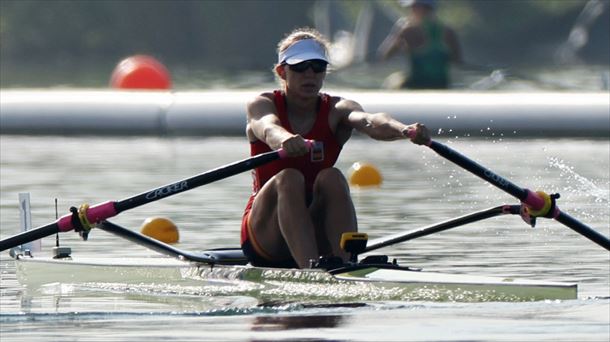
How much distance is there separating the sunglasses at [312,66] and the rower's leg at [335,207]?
22.0 inches

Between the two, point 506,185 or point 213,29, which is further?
point 213,29

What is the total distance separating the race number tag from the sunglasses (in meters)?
0.39

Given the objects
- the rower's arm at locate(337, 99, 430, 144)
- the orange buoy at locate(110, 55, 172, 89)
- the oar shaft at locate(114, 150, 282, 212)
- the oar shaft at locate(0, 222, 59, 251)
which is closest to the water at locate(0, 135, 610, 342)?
the oar shaft at locate(0, 222, 59, 251)

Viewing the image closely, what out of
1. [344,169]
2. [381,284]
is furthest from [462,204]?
[381,284]

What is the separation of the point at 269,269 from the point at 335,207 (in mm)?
461

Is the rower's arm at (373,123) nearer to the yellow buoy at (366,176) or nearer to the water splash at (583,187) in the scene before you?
the water splash at (583,187)

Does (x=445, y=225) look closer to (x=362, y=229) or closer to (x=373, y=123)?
(x=373, y=123)

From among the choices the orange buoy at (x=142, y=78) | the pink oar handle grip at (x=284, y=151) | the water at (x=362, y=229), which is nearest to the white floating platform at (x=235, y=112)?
the water at (x=362, y=229)

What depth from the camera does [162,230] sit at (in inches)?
501

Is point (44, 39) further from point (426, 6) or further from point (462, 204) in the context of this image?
point (462, 204)

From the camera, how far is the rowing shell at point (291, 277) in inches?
359

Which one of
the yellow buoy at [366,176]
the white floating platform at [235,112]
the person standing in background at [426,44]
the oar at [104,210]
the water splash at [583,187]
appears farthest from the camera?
the person standing in background at [426,44]

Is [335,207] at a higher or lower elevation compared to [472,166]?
lower

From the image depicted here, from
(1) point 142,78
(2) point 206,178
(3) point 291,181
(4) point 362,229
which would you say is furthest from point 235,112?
(3) point 291,181
